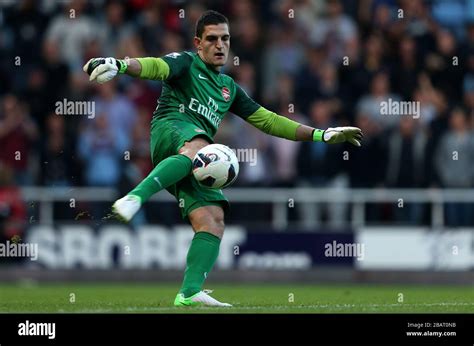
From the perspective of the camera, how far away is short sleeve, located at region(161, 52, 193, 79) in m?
11.4

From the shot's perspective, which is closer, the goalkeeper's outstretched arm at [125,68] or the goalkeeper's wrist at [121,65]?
the goalkeeper's outstretched arm at [125,68]

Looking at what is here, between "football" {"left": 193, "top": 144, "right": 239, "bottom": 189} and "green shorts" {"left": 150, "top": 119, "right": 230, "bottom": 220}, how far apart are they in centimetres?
27

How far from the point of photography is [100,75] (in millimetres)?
10266

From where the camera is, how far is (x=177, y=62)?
11508mm

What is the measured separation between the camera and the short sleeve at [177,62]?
11406mm

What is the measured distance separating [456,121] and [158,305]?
32.3 ft

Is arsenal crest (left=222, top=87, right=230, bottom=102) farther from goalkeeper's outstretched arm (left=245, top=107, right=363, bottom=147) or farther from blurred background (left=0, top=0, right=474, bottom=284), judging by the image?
blurred background (left=0, top=0, right=474, bottom=284)

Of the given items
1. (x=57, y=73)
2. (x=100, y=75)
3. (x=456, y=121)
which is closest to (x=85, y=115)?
(x=57, y=73)

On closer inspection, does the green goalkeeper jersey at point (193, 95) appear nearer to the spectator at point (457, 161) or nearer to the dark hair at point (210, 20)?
the dark hair at point (210, 20)

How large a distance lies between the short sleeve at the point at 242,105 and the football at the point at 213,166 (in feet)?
4.07

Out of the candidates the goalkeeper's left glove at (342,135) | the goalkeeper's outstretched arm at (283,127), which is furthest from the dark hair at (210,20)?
the goalkeeper's left glove at (342,135)

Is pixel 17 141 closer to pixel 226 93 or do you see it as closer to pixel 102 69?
pixel 226 93

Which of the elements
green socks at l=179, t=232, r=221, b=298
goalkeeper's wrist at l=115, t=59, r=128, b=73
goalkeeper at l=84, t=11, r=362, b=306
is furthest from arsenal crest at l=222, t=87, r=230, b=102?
goalkeeper's wrist at l=115, t=59, r=128, b=73
